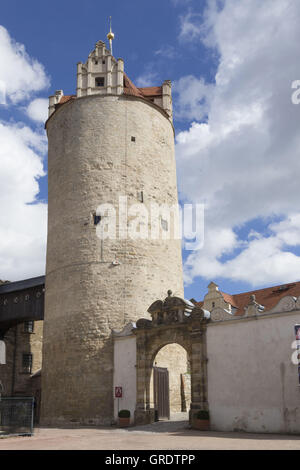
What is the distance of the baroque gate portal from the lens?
16766mm

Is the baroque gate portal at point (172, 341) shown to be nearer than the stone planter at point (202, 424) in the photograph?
No

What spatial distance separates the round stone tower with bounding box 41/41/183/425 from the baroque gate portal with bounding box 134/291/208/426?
1.87m

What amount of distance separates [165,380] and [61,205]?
31.4ft

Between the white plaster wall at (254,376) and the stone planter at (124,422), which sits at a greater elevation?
the white plaster wall at (254,376)

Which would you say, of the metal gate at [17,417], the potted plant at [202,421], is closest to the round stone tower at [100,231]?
the potted plant at [202,421]

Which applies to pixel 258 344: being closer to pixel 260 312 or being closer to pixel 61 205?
pixel 260 312

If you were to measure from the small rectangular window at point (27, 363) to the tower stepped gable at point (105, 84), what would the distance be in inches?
596

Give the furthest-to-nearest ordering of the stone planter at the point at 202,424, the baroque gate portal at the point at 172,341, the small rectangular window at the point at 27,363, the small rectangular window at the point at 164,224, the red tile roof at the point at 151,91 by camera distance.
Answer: the small rectangular window at the point at 27,363 → the red tile roof at the point at 151,91 → the small rectangular window at the point at 164,224 → the baroque gate portal at the point at 172,341 → the stone planter at the point at 202,424

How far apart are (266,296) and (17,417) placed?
24912 millimetres

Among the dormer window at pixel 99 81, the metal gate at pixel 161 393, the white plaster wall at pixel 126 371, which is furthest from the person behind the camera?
the dormer window at pixel 99 81

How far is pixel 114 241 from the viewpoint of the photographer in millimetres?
21812

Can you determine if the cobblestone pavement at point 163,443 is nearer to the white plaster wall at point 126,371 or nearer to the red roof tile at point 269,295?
the white plaster wall at point 126,371

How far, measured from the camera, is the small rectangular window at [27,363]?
30.0 meters
